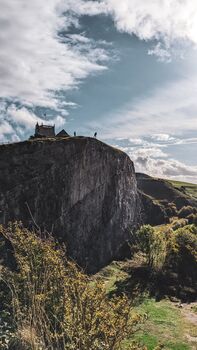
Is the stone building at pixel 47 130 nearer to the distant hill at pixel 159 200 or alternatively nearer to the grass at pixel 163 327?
the distant hill at pixel 159 200

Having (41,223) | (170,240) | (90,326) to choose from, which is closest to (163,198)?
→ (170,240)

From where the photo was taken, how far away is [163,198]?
12594 centimetres

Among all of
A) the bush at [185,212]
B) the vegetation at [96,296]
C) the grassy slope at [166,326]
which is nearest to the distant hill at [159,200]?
the bush at [185,212]

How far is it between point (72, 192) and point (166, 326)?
84.7ft

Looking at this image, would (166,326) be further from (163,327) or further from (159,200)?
(159,200)

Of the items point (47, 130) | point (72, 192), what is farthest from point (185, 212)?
point (72, 192)

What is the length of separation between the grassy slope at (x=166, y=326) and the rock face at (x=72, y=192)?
11.4m

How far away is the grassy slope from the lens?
1086 inches

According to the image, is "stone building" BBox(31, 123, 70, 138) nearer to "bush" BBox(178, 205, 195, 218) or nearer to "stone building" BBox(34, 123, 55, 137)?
"stone building" BBox(34, 123, 55, 137)

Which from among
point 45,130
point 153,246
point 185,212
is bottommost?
point 185,212

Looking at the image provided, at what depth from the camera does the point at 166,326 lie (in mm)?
31625

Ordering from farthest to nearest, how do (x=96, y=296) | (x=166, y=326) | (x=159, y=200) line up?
1. (x=159, y=200)
2. (x=166, y=326)
3. (x=96, y=296)

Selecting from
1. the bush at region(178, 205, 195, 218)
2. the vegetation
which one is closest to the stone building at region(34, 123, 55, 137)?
the vegetation

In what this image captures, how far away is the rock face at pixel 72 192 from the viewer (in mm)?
44062
